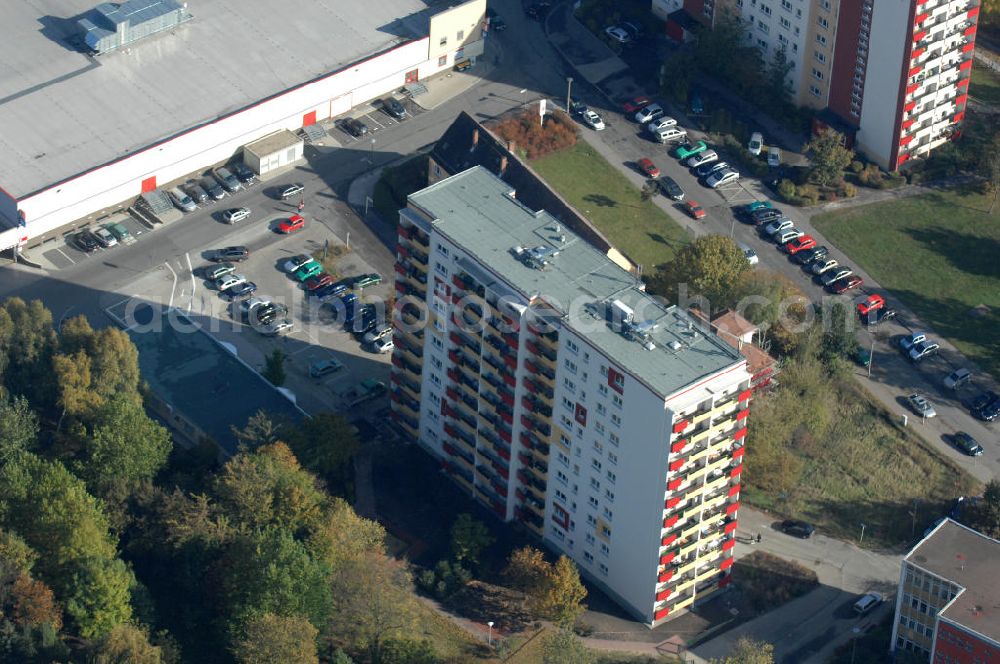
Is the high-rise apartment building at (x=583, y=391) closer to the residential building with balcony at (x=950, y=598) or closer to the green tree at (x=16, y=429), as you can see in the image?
the residential building with balcony at (x=950, y=598)

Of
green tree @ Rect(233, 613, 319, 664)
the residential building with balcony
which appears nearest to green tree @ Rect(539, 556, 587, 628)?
green tree @ Rect(233, 613, 319, 664)

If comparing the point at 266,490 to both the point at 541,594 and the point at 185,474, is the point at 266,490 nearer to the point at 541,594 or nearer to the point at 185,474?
the point at 185,474

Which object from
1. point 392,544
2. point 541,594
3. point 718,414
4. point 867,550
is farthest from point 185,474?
point 867,550

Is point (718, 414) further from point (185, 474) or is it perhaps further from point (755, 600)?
point (185, 474)

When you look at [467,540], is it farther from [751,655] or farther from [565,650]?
[751,655]

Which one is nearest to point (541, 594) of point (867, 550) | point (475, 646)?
point (475, 646)

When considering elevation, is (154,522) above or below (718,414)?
below

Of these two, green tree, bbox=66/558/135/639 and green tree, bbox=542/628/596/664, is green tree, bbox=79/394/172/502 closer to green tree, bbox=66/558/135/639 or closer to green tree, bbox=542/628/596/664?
green tree, bbox=66/558/135/639

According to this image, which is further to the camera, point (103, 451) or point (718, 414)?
point (103, 451)
